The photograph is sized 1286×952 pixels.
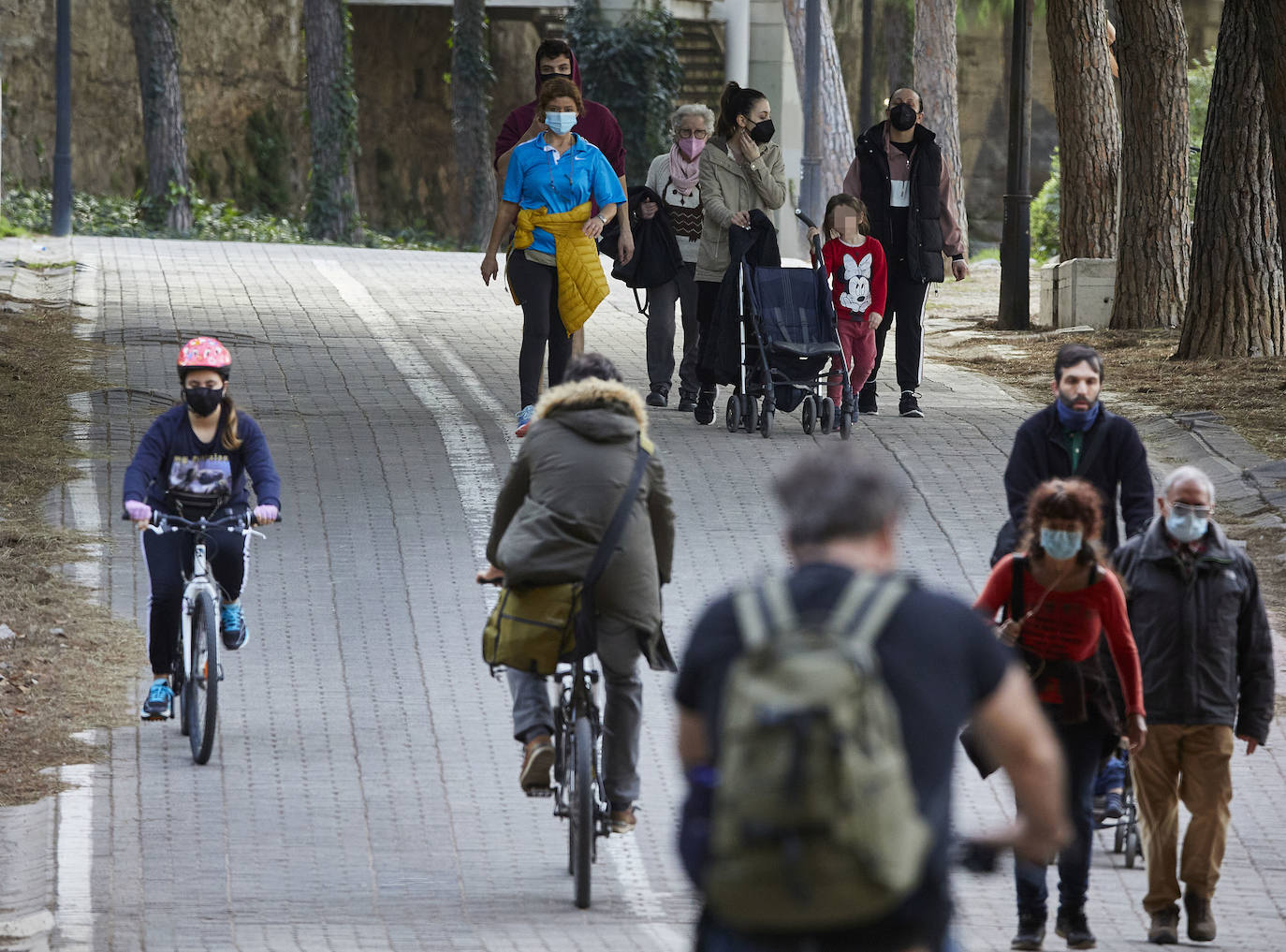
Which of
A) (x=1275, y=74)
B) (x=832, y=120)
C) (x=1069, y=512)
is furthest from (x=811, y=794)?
(x=832, y=120)

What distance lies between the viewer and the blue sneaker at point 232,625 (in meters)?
8.09

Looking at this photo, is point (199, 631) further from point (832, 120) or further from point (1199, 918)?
point (832, 120)

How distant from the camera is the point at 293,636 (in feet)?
31.1

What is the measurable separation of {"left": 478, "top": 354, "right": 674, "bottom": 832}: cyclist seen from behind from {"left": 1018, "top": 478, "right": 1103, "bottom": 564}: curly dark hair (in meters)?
1.20

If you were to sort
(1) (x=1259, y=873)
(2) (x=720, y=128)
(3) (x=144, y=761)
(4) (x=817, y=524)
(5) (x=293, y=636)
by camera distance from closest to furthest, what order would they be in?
(4) (x=817, y=524), (1) (x=1259, y=873), (3) (x=144, y=761), (5) (x=293, y=636), (2) (x=720, y=128)

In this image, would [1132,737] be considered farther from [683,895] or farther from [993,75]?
[993,75]

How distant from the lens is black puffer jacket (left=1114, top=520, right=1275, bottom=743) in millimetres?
6512

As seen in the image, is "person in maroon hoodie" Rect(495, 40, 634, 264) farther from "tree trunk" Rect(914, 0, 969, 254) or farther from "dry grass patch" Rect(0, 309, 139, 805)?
"tree trunk" Rect(914, 0, 969, 254)

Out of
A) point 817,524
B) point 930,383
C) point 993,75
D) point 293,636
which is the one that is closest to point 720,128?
point 930,383

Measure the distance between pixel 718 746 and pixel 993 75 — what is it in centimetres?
4730

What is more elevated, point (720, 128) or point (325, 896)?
point (720, 128)

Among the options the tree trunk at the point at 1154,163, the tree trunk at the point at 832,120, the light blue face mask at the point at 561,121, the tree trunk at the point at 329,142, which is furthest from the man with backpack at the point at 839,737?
the tree trunk at the point at 329,142

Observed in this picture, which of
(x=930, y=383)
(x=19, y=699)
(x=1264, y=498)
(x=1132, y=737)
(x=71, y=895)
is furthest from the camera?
(x=930, y=383)

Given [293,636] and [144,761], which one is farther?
[293,636]
